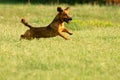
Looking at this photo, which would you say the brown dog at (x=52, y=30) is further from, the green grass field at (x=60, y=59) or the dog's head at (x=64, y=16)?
the green grass field at (x=60, y=59)

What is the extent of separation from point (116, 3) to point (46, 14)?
10186 mm

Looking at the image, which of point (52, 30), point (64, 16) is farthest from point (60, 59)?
point (64, 16)

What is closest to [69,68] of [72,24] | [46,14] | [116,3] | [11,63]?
[11,63]

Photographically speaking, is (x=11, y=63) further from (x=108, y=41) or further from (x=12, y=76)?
(x=108, y=41)

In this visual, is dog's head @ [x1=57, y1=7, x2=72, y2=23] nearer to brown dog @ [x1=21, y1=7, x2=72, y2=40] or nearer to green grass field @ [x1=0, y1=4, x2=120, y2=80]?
brown dog @ [x1=21, y1=7, x2=72, y2=40]

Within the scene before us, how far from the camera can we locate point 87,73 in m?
8.64

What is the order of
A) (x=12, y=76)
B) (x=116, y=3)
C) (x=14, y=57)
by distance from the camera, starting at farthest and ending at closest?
(x=116, y=3)
(x=14, y=57)
(x=12, y=76)

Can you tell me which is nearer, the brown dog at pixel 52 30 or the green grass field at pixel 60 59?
the green grass field at pixel 60 59

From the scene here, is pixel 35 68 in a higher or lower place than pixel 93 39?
higher

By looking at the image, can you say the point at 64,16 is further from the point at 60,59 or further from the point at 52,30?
the point at 60,59

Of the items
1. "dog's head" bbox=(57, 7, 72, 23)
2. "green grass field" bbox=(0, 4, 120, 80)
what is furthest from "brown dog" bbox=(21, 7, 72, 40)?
"green grass field" bbox=(0, 4, 120, 80)

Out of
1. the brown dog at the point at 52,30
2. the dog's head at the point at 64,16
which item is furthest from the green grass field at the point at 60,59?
the dog's head at the point at 64,16

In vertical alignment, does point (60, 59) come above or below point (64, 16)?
above

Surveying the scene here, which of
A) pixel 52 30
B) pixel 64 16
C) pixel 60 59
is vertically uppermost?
pixel 60 59
